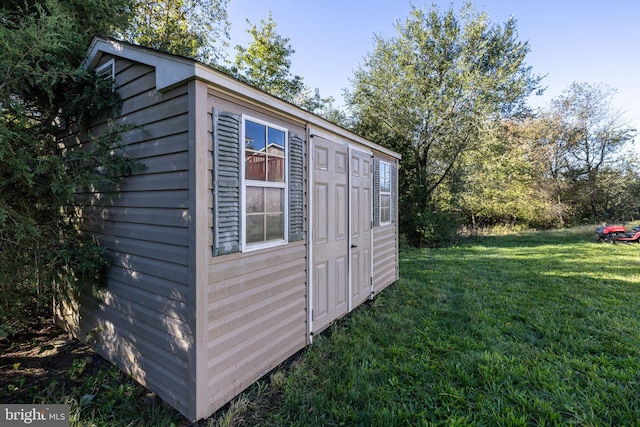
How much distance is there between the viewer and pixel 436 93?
425 inches

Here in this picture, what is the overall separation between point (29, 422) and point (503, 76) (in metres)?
13.5

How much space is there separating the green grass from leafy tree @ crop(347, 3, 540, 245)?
261 inches

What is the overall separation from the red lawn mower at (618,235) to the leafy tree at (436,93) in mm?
5435

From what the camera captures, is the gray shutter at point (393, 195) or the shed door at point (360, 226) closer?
the shed door at point (360, 226)

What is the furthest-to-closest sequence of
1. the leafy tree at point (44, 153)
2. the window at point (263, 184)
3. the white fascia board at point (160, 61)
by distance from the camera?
the window at point (263, 184) < the leafy tree at point (44, 153) < the white fascia board at point (160, 61)

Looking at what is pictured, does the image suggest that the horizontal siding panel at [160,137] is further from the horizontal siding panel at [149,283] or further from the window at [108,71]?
the horizontal siding panel at [149,283]

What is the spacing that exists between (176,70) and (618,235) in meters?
14.5

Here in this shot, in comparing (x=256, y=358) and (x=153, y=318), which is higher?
(x=153, y=318)

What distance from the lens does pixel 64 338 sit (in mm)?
3508

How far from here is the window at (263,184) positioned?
2.51 m

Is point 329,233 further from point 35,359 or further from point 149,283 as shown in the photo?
point 35,359

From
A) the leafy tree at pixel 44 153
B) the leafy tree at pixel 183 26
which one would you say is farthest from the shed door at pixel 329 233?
the leafy tree at pixel 183 26

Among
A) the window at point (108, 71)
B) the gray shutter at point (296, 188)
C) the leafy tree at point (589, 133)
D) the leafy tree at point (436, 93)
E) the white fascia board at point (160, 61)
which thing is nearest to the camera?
the white fascia board at point (160, 61)

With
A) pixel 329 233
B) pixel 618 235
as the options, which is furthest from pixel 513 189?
pixel 329 233
